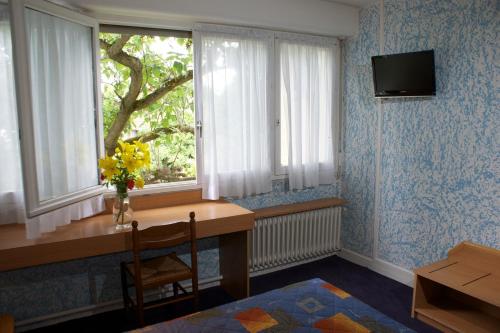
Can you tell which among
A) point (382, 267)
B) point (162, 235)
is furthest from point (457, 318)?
point (162, 235)

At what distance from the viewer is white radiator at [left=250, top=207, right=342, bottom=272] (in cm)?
335

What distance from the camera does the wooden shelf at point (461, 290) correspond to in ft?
7.63

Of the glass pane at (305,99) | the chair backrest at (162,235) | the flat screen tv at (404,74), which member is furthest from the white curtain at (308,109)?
the chair backrest at (162,235)

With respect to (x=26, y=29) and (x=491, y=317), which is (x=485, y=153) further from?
(x=26, y=29)

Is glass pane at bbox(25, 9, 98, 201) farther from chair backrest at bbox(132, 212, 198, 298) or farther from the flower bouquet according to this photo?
chair backrest at bbox(132, 212, 198, 298)

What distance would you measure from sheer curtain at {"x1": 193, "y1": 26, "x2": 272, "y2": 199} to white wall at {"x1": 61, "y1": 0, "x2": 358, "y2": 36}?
14 centimetres

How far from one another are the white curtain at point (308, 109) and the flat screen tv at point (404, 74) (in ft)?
1.77

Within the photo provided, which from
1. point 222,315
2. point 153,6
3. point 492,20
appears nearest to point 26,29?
point 153,6

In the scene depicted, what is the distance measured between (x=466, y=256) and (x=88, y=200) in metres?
2.68

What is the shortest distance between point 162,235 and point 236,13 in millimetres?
1784

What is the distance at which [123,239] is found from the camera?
234 cm

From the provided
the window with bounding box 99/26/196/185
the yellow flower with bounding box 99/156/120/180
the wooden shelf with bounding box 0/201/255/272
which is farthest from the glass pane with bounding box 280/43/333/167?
the yellow flower with bounding box 99/156/120/180

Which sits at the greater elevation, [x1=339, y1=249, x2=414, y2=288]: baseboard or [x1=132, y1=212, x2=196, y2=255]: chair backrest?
[x1=132, y1=212, x2=196, y2=255]: chair backrest

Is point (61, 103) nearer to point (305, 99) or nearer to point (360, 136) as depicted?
point (305, 99)
